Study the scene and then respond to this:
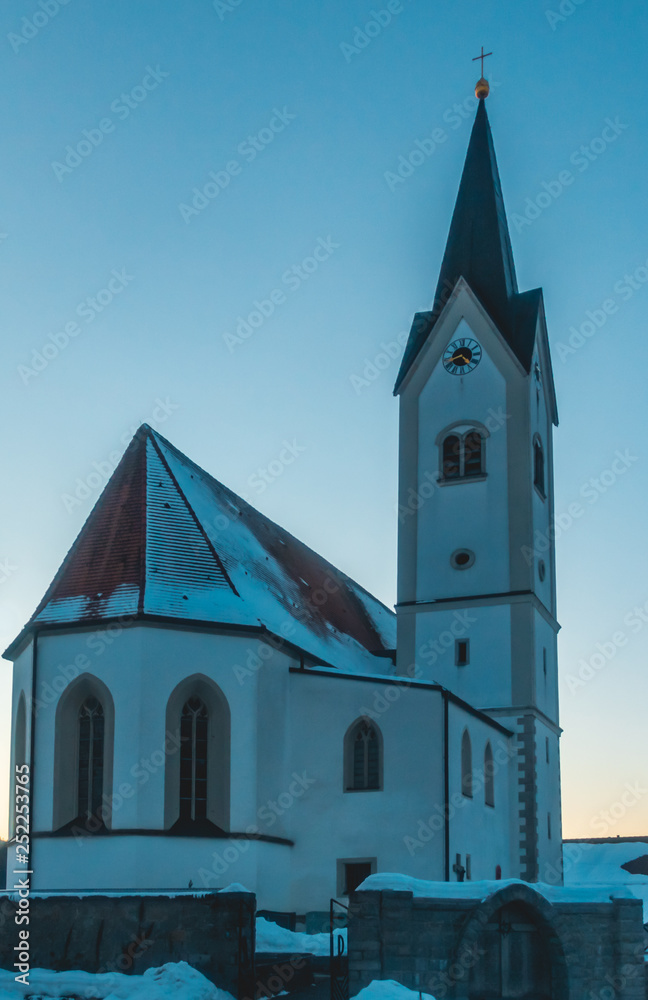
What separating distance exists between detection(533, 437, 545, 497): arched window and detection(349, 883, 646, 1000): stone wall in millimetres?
21234

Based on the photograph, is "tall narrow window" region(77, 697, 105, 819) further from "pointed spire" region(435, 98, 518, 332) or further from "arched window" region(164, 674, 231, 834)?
"pointed spire" region(435, 98, 518, 332)

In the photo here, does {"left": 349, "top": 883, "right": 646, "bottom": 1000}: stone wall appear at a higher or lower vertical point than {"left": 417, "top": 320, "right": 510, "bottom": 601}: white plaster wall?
lower

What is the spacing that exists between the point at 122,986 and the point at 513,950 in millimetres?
5566

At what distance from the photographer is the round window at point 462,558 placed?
3641cm

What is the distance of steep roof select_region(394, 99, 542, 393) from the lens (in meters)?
38.2

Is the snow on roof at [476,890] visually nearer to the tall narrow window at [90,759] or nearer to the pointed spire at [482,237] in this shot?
the tall narrow window at [90,759]

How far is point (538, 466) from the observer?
125ft

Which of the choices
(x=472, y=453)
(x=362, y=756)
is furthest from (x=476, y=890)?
(x=472, y=453)

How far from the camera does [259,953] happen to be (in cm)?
2062

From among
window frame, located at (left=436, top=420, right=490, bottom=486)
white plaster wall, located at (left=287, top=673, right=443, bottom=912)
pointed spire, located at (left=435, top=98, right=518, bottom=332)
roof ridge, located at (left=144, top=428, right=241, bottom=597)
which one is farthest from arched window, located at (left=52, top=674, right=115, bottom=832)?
pointed spire, located at (left=435, top=98, right=518, bottom=332)

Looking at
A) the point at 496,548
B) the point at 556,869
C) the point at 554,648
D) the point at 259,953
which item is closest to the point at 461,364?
the point at 496,548

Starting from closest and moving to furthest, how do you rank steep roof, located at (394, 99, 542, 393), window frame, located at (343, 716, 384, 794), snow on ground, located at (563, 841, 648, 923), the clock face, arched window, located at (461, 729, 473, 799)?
window frame, located at (343, 716, 384, 794), arched window, located at (461, 729, 473, 799), the clock face, steep roof, located at (394, 99, 542, 393), snow on ground, located at (563, 841, 648, 923)

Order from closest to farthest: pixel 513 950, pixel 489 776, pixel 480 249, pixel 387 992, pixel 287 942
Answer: pixel 387 992
pixel 513 950
pixel 287 942
pixel 489 776
pixel 480 249

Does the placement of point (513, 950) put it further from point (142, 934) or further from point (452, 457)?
point (452, 457)
